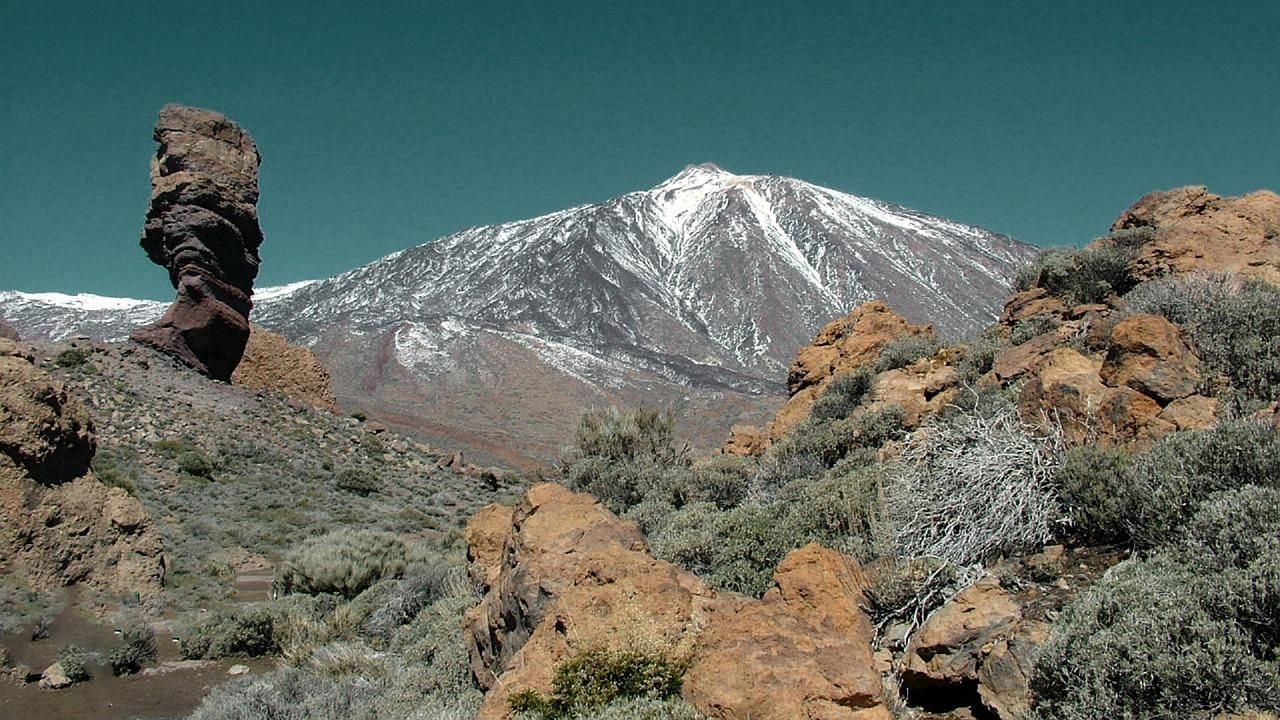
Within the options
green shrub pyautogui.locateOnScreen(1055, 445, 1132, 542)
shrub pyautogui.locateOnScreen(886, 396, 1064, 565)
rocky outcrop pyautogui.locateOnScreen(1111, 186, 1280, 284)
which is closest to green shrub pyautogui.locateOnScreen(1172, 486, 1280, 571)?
green shrub pyautogui.locateOnScreen(1055, 445, 1132, 542)

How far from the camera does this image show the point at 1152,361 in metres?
4.52

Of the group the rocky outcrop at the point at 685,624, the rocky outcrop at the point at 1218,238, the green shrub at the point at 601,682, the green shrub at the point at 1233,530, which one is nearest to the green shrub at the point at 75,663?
the rocky outcrop at the point at 685,624

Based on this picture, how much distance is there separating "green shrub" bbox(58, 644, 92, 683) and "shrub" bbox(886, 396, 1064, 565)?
21.5ft

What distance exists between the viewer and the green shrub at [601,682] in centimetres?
317

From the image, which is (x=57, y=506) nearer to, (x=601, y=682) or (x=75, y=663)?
(x=75, y=663)

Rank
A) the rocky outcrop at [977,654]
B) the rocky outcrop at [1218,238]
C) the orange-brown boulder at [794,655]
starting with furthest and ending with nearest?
the rocky outcrop at [1218,238] < the rocky outcrop at [977,654] < the orange-brown boulder at [794,655]

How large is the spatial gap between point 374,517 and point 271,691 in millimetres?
11569

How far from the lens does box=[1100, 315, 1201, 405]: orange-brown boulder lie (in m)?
4.42

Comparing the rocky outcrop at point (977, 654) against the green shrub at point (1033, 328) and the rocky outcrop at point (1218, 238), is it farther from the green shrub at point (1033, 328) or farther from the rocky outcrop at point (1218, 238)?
the rocky outcrop at point (1218, 238)

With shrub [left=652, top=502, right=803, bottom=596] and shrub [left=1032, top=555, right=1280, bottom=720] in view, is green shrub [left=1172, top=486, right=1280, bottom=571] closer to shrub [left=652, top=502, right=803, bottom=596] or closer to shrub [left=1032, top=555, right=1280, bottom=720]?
shrub [left=1032, top=555, right=1280, bottom=720]

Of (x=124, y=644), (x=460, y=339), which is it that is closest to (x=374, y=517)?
(x=124, y=644)

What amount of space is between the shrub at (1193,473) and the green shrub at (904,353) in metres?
4.58

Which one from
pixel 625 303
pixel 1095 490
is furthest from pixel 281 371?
pixel 625 303

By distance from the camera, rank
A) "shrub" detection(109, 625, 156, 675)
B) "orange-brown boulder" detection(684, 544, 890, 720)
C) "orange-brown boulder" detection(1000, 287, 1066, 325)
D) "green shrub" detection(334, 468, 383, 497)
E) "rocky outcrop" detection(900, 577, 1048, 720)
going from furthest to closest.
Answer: "green shrub" detection(334, 468, 383, 497)
"orange-brown boulder" detection(1000, 287, 1066, 325)
"shrub" detection(109, 625, 156, 675)
"rocky outcrop" detection(900, 577, 1048, 720)
"orange-brown boulder" detection(684, 544, 890, 720)
